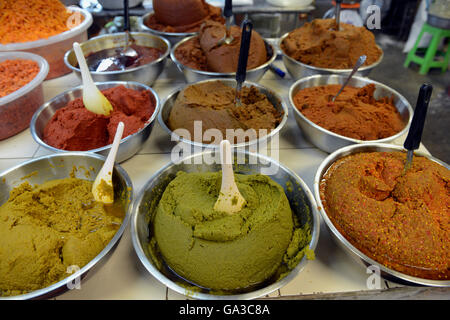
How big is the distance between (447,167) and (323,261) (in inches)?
20.7

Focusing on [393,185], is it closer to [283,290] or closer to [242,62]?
[283,290]

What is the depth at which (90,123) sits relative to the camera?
1.12m

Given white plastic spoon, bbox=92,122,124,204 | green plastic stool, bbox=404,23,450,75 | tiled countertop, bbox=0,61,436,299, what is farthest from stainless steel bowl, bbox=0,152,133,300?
green plastic stool, bbox=404,23,450,75

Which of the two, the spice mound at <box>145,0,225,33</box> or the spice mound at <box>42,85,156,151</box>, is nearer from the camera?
the spice mound at <box>42,85,156,151</box>

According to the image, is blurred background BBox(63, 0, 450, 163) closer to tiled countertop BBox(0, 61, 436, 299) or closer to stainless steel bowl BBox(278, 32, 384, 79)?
stainless steel bowl BBox(278, 32, 384, 79)

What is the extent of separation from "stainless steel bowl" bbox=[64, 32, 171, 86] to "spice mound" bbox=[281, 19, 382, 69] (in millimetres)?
725

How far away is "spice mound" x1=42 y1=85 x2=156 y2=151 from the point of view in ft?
3.61

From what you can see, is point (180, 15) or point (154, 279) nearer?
point (154, 279)

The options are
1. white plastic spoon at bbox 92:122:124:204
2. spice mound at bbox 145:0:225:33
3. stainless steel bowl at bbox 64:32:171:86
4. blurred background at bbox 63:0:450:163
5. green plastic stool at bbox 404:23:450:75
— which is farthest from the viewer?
green plastic stool at bbox 404:23:450:75

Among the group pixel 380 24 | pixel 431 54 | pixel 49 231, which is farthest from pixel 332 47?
pixel 431 54

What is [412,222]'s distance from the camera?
78cm

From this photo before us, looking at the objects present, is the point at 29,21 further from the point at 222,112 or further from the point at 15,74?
the point at 222,112

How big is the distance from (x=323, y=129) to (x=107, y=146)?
80 cm

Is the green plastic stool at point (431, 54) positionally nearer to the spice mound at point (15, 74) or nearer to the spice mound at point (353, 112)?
the spice mound at point (353, 112)
